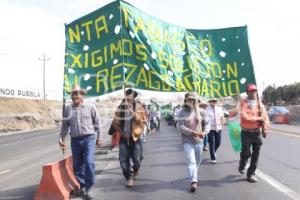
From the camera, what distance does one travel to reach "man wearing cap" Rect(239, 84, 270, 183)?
957 cm

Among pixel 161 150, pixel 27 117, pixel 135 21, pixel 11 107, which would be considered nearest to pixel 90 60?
pixel 135 21

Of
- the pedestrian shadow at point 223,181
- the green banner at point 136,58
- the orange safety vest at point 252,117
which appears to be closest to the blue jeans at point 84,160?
the green banner at point 136,58

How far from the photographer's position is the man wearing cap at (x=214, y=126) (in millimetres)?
12762

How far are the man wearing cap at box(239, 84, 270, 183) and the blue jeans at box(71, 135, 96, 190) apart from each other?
9.79 feet

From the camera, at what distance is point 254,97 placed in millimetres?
9750

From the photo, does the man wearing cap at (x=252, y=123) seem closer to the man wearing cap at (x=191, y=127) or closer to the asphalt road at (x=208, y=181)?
the asphalt road at (x=208, y=181)

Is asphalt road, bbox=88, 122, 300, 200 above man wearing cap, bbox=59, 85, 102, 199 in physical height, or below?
below

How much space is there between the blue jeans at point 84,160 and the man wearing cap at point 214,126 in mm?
4972

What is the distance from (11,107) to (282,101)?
47995mm

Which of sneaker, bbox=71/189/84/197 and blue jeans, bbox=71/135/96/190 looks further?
sneaker, bbox=71/189/84/197

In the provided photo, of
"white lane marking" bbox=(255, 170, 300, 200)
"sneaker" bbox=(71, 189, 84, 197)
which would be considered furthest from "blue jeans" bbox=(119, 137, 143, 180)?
"white lane marking" bbox=(255, 170, 300, 200)

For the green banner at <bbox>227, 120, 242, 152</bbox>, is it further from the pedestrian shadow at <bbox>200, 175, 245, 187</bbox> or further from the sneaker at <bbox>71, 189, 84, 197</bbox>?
the sneaker at <bbox>71, 189, 84, 197</bbox>

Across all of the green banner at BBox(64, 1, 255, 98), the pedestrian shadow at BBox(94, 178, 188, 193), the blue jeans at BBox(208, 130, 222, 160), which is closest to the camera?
the pedestrian shadow at BBox(94, 178, 188, 193)

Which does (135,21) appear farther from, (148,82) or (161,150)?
(161,150)
